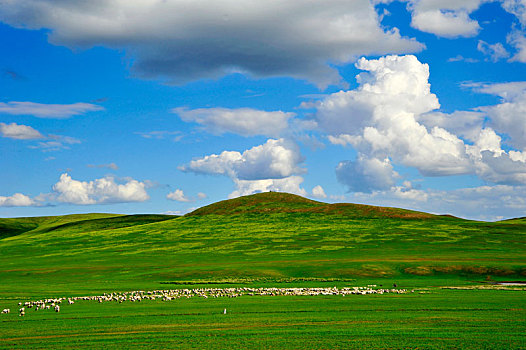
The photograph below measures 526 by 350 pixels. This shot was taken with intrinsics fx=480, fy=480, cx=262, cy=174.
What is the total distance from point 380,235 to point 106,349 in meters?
115

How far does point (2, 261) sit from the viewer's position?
404 feet

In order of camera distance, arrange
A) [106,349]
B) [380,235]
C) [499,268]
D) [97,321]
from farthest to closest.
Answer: [380,235] < [499,268] < [97,321] < [106,349]

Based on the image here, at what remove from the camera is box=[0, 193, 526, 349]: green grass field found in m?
29.3

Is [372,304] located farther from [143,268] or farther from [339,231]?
[339,231]

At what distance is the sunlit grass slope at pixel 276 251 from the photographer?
272 feet

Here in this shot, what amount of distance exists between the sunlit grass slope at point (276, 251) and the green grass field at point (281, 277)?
353mm

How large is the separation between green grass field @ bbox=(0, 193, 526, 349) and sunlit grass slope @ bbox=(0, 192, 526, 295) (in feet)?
1.16

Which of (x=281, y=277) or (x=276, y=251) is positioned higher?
(x=276, y=251)

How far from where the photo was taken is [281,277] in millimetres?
81438

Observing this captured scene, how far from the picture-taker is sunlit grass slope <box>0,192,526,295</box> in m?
82.9

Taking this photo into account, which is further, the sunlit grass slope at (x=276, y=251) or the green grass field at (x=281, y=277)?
the sunlit grass slope at (x=276, y=251)

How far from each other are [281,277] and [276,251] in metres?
33.3

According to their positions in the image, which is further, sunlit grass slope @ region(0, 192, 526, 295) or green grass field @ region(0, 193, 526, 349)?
sunlit grass slope @ region(0, 192, 526, 295)

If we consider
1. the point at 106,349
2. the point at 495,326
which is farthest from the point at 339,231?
the point at 106,349
